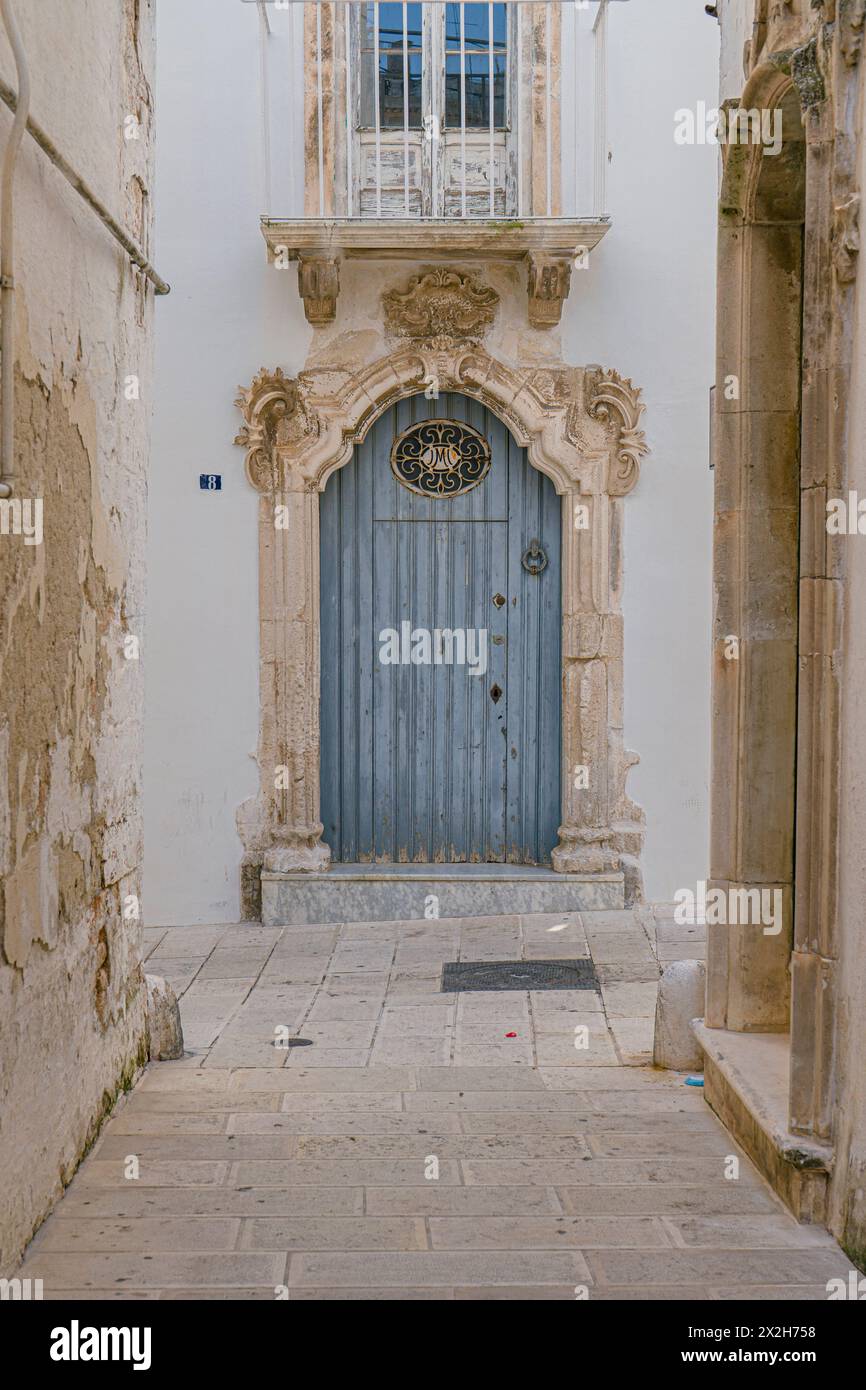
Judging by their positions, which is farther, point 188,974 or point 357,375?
point 357,375

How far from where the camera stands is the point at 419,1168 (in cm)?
→ 517

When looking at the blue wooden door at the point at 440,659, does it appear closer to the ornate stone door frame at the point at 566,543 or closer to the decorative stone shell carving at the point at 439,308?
the ornate stone door frame at the point at 566,543

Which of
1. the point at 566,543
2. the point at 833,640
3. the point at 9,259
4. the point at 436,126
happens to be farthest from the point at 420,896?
the point at 9,259

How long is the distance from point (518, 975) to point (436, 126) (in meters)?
5.00

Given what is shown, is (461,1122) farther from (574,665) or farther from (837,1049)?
(574,665)

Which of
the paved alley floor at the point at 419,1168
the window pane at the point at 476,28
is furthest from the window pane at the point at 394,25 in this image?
the paved alley floor at the point at 419,1168

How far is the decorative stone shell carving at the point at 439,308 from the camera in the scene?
959 cm

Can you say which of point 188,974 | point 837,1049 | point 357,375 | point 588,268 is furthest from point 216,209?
point 837,1049

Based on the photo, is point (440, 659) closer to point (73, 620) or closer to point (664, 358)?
point (664, 358)

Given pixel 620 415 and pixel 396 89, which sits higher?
pixel 396 89

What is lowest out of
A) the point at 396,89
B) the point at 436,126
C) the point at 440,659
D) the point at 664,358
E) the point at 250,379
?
the point at 440,659

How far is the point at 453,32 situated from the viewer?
9602 millimetres

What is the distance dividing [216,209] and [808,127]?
5.61 m

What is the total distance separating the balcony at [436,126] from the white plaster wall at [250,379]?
77 millimetres
